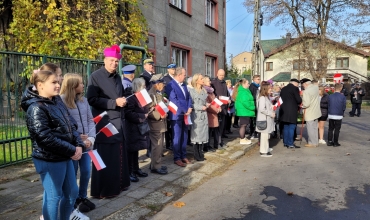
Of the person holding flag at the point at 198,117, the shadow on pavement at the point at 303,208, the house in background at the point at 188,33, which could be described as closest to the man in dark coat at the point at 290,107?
A: the person holding flag at the point at 198,117

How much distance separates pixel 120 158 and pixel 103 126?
54 centimetres

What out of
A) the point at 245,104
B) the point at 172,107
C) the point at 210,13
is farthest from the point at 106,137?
the point at 210,13

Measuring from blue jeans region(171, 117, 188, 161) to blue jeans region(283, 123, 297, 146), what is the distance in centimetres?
359

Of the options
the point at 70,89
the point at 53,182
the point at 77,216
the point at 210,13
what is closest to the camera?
the point at 53,182

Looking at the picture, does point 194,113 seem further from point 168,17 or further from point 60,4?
point 168,17

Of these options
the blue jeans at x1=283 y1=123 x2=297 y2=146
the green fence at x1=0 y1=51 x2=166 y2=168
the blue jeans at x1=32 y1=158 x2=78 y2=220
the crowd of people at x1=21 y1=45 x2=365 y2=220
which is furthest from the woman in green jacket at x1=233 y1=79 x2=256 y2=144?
the blue jeans at x1=32 y1=158 x2=78 y2=220

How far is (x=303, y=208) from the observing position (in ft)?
14.3

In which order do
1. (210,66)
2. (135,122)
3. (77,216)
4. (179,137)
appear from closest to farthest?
(77,216)
(135,122)
(179,137)
(210,66)

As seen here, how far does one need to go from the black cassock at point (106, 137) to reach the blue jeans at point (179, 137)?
1.90 m

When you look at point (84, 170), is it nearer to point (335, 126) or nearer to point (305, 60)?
point (335, 126)

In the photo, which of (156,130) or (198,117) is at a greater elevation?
(198,117)

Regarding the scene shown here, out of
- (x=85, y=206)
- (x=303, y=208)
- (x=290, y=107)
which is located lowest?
(x=303, y=208)

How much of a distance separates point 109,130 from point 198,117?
9.37ft

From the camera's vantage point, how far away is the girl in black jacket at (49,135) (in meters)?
2.83
